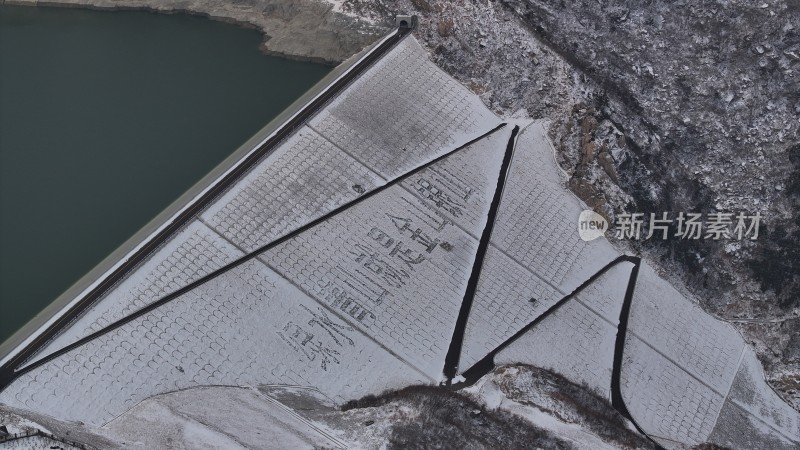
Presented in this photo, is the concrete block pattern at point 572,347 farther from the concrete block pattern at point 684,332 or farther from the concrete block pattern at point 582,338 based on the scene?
the concrete block pattern at point 684,332

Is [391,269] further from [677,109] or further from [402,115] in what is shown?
[677,109]

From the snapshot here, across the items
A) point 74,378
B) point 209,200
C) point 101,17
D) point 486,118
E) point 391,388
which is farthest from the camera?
point 101,17

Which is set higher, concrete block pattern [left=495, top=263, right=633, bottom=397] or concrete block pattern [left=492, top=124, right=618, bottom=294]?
concrete block pattern [left=492, top=124, right=618, bottom=294]

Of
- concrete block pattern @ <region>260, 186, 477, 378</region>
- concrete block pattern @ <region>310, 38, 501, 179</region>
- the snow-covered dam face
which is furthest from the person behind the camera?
concrete block pattern @ <region>310, 38, 501, 179</region>

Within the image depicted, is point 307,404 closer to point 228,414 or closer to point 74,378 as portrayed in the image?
point 228,414

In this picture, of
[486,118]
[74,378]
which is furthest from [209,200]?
[486,118]

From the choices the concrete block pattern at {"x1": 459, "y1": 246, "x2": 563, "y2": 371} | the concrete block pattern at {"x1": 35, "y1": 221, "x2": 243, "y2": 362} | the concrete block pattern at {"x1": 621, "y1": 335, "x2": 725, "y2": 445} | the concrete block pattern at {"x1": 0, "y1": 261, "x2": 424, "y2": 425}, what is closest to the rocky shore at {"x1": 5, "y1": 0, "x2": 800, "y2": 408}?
the concrete block pattern at {"x1": 621, "y1": 335, "x2": 725, "y2": 445}

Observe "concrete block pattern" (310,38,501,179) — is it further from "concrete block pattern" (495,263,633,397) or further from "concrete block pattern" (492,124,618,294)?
"concrete block pattern" (495,263,633,397)
